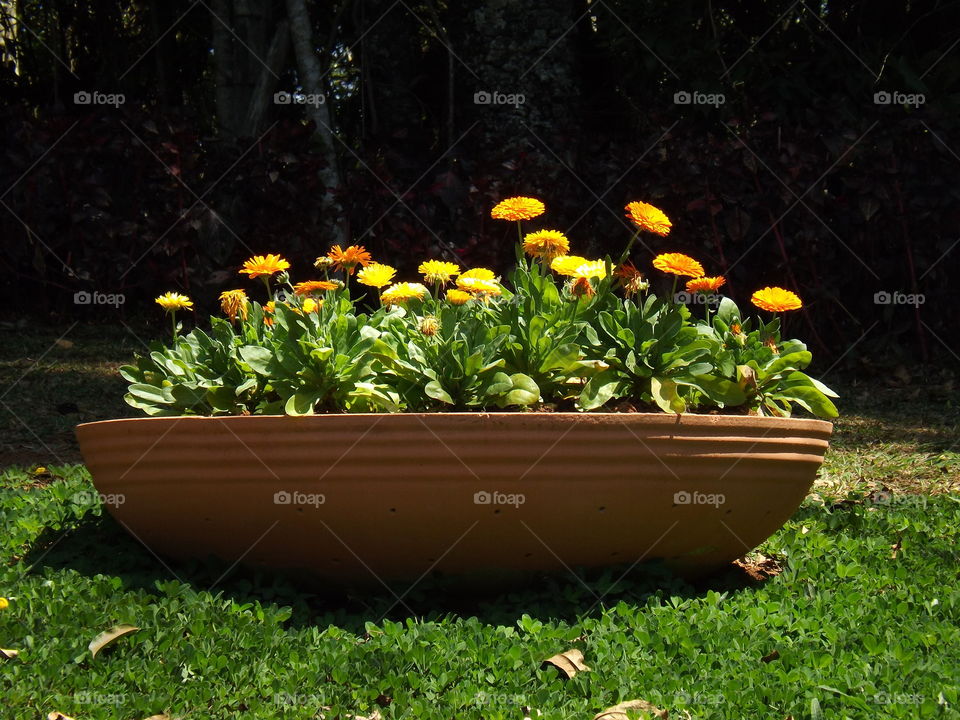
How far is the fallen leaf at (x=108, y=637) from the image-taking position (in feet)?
8.09

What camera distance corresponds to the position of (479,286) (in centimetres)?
317

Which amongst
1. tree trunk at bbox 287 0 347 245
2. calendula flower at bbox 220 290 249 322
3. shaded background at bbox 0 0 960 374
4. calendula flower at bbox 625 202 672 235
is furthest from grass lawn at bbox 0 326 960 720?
tree trunk at bbox 287 0 347 245

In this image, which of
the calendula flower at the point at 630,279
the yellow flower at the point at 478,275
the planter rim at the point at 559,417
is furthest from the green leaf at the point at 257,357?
the calendula flower at the point at 630,279

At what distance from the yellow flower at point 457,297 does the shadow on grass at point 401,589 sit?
0.83 metres

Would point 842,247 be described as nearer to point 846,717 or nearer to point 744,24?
point 744,24

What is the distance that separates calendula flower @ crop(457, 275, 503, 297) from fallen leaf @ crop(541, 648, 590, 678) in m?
1.15

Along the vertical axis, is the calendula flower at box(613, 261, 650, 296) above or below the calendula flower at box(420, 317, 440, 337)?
above

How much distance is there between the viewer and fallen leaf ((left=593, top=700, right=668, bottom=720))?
2197 mm

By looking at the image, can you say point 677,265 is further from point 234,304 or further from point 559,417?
point 234,304

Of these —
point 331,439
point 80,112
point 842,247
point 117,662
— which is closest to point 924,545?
point 331,439

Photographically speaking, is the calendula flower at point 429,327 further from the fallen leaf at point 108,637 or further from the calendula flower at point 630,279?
the fallen leaf at point 108,637

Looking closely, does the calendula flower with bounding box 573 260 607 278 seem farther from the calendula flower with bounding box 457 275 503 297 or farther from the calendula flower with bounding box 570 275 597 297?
the calendula flower with bounding box 457 275 503 297

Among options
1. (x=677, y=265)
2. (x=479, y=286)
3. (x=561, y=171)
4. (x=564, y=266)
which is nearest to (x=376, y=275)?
(x=479, y=286)

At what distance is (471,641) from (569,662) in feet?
0.83
